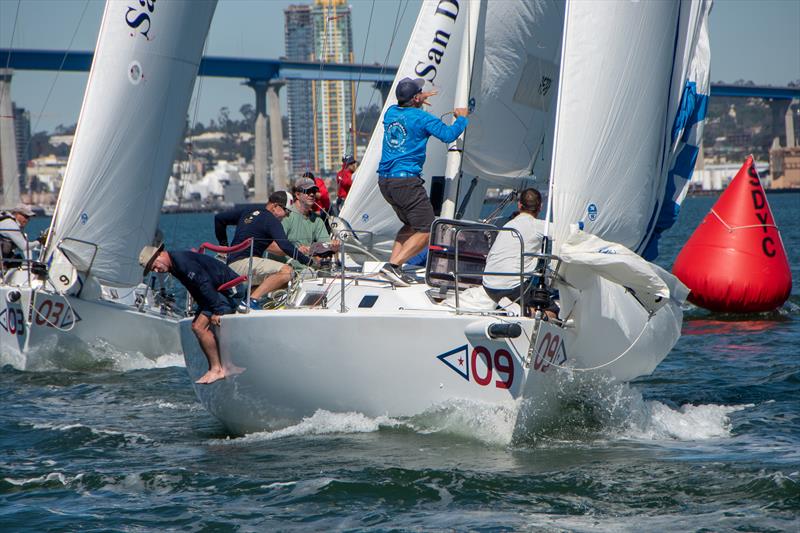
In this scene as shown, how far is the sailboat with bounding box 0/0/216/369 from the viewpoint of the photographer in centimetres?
985

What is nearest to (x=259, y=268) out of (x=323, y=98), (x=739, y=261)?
(x=739, y=261)

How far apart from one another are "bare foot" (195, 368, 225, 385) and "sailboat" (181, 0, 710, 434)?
60 millimetres

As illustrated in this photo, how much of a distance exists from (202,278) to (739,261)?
25.5 ft

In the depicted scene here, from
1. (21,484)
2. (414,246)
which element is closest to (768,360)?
(414,246)

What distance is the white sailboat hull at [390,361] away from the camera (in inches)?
232

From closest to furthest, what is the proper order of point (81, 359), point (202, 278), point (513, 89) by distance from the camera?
point (202, 278) < point (513, 89) < point (81, 359)

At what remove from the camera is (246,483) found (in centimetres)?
569

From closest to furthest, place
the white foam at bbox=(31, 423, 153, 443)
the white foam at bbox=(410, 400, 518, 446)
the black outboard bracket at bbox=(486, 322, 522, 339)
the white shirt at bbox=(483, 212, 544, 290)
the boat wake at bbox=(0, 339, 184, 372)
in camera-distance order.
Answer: the black outboard bracket at bbox=(486, 322, 522, 339) → the white foam at bbox=(410, 400, 518, 446) → the white shirt at bbox=(483, 212, 544, 290) → the white foam at bbox=(31, 423, 153, 443) → the boat wake at bbox=(0, 339, 184, 372)

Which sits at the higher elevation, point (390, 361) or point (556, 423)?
point (390, 361)

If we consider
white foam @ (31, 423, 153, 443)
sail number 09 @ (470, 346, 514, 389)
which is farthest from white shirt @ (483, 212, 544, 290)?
white foam @ (31, 423, 153, 443)

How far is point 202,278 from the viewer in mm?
6473

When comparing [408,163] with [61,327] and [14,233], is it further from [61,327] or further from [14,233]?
[14,233]

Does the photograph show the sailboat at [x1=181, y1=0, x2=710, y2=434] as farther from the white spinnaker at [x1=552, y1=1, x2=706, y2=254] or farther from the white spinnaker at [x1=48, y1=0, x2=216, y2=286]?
the white spinnaker at [x1=48, y1=0, x2=216, y2=286]

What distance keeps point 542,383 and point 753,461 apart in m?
1.10
